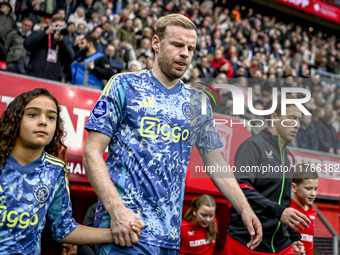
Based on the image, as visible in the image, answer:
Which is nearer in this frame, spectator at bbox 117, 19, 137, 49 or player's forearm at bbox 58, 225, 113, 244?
player's forearm at bbox 58, 225, 113, 244

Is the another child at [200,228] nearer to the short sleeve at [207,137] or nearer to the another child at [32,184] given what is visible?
the short sleeve at [207,137]

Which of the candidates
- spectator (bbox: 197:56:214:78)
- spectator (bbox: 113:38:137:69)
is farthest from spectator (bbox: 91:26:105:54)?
spectator (bbox: 197:56:214:78)

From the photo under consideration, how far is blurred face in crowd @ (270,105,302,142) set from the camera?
285 centimetres

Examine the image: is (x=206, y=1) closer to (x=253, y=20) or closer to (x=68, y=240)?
(x=253, y=20)

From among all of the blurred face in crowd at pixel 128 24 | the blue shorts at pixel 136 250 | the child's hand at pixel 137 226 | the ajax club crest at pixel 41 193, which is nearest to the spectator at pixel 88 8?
the blurred face in crowd at pixel 128 24

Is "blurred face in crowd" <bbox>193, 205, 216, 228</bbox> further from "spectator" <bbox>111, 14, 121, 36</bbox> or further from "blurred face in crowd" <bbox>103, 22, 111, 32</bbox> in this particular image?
"spectator" <bbox>111, 14, 121, 36</bbox>

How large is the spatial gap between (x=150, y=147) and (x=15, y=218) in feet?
2.61

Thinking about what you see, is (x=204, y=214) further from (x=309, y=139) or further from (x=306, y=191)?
(x=309, y=139)

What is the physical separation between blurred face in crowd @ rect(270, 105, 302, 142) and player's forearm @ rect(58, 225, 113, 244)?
170 cm

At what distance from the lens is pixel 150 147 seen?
1920mm

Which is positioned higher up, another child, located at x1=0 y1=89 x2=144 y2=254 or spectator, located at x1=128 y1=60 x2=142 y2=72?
spectator, located at x1=128 y1=60 x2=142 y2=72

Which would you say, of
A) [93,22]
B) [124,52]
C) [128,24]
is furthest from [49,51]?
[128,24]

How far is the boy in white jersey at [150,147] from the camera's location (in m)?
1.79

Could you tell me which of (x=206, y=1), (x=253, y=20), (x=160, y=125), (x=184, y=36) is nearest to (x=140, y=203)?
(x=160, y=125)
